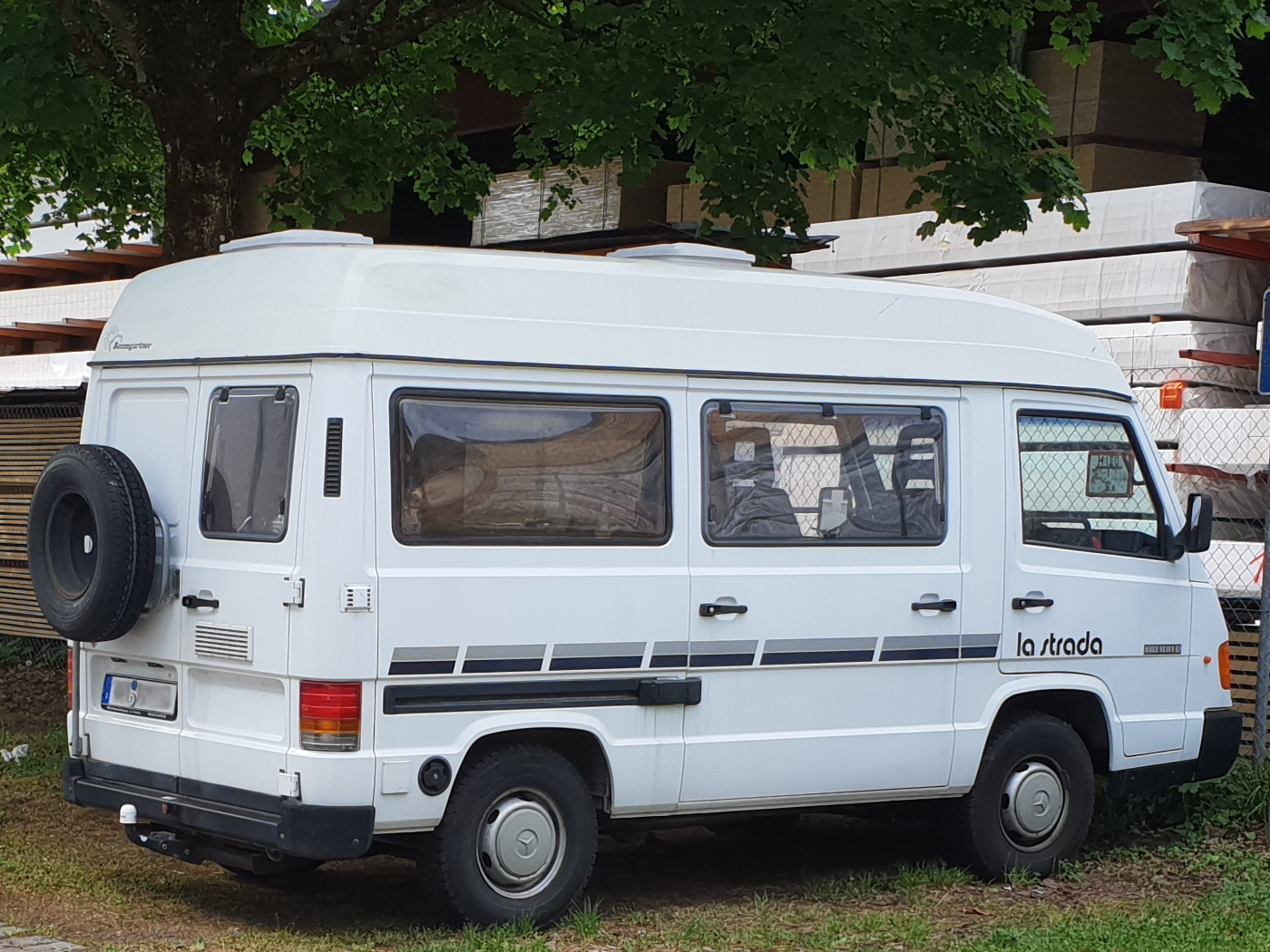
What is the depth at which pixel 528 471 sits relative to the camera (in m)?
7.20

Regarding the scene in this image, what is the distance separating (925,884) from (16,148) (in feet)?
24.5

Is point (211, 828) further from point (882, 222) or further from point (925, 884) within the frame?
point (882, 222)

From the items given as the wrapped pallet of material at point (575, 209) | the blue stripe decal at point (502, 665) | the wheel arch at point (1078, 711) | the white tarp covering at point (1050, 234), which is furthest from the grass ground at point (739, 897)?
the wrapped pallet of material at point (575, 209)

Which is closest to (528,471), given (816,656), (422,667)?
(422,667)

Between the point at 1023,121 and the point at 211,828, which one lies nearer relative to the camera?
the point at 211,828

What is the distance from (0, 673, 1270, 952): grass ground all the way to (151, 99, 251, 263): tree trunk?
10.3ft

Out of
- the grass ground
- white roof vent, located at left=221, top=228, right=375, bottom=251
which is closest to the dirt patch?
the grass ground

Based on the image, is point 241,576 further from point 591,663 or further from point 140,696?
point 591,663

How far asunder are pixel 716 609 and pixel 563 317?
1.31 m

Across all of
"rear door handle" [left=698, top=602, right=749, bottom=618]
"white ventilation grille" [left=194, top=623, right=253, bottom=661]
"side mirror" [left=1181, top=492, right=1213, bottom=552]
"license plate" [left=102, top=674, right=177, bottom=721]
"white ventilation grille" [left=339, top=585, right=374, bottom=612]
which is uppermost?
"side mirror" [left=1181, top=492, right=1213, bottom=552]

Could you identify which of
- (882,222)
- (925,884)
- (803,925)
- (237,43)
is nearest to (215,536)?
(803,925)

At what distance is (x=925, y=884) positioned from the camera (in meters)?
8.37

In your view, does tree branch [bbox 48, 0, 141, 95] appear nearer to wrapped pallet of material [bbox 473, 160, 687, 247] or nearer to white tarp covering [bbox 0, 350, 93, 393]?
wrapped pallet of material [bbox 473, 160, 687, 247]

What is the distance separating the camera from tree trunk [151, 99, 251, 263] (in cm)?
1052
